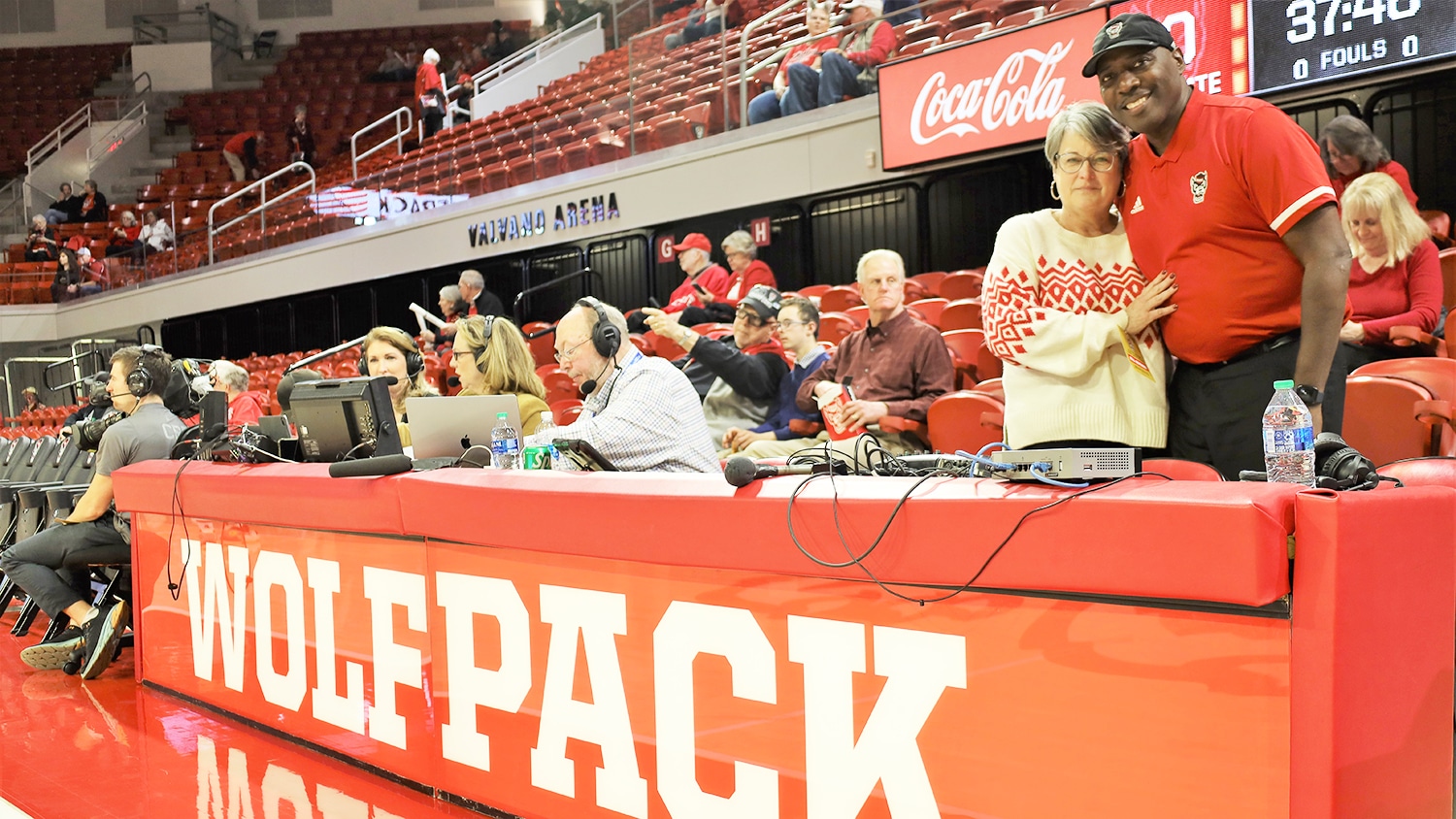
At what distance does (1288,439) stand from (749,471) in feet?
2.72

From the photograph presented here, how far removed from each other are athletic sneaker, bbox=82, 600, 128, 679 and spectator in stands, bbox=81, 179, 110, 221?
16656 mm

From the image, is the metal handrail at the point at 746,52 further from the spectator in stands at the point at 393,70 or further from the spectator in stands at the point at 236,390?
the spectator in stands at the point at 393,70

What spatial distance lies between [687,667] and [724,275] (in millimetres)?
5433

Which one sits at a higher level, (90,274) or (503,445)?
(90,274)

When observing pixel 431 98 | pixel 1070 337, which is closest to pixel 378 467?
pixel 1070 337

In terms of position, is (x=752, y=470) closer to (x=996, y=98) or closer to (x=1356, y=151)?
(x=1356, y=151)

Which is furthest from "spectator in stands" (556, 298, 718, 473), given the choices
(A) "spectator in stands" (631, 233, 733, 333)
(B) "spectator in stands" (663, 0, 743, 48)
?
(B) "spectator in stands" (663, 0, 743, 48)

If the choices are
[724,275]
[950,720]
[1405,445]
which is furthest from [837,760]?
[724,275]

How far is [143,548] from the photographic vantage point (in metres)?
4.00

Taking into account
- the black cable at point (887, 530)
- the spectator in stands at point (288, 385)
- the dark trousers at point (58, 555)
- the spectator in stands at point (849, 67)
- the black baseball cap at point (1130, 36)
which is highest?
the spectator in stands at point (849, 67)

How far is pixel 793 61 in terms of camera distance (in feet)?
26.0

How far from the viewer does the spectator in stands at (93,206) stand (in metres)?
18.6

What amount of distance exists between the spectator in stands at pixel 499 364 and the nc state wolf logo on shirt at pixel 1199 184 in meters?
2.58

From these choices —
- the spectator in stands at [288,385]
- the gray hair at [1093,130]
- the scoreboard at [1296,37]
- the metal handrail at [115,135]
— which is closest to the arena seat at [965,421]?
the gray hair at [1093,130]
